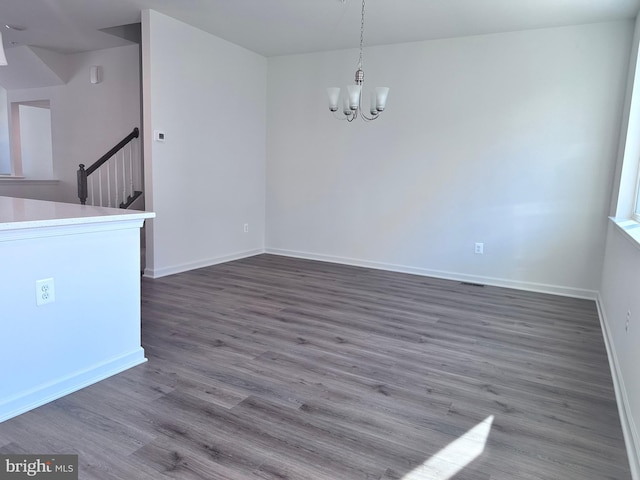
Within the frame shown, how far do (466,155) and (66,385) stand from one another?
410cm

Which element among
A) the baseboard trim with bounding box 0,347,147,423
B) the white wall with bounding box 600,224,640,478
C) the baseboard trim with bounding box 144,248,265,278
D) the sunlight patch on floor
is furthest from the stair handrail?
the white wall with bounding box 600,224,640,478

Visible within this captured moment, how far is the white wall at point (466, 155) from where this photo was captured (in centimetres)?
414

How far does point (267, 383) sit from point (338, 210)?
3.38 m

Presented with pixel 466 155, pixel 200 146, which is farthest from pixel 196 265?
pixel 466 155

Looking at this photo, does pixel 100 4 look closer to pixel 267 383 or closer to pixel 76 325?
pixel 76 325

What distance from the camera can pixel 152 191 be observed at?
14.3 ft

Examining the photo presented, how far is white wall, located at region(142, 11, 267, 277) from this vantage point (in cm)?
434

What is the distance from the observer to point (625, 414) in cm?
200

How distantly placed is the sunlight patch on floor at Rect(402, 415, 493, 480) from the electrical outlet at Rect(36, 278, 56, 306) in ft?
5.77

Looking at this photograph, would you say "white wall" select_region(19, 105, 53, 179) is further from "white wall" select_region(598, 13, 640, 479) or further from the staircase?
"white wall" select_region(598, 13, 640, 479)

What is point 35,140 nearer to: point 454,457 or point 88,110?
point 88,110

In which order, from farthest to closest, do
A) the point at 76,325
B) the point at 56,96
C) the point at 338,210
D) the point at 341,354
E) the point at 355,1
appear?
the point at 56,96 → the point at 338,210 → the point at 355,1 → the point at 341,354 → the point at 76,325

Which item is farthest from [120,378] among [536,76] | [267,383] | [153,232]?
[536,76]

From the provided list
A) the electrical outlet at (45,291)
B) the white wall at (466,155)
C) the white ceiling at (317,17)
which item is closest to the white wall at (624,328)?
the white wall at (466,155)
